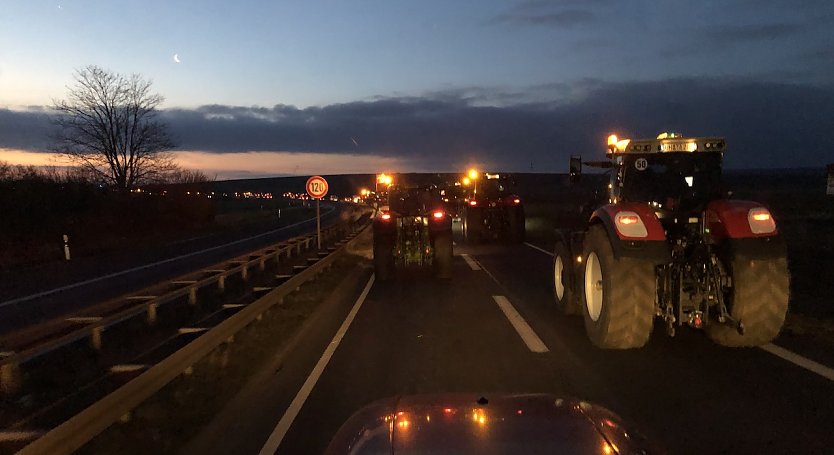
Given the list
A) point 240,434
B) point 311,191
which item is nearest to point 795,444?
point 240,434

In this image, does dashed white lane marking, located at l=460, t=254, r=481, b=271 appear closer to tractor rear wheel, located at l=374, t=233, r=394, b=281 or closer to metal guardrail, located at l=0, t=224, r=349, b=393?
tractor rear wheel, located at l=374, t=233, r=394, b=281

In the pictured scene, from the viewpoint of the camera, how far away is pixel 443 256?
57.2 feet

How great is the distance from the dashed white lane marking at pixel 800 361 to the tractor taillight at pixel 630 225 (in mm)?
2213

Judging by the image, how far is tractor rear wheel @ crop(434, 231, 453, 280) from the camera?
687 inches

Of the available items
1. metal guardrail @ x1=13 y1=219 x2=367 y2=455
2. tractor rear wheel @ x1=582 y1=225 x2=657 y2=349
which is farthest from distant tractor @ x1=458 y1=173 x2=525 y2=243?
metal guardrail @ x1=13 y1=219 x2=367 y2=455

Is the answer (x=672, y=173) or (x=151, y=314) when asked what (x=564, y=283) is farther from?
(x=151, y=314)

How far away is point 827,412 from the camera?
6340mm

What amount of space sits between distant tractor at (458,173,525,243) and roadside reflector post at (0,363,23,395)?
2278cm

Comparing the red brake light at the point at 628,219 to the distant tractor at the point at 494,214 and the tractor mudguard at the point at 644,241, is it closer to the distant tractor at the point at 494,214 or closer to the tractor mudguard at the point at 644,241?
the tractor mudguard at the point at 644,241

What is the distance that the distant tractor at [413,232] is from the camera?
57.7 feet

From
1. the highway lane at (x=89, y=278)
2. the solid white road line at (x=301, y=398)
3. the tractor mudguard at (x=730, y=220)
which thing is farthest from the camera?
the highway lane at (x=89, y=278)

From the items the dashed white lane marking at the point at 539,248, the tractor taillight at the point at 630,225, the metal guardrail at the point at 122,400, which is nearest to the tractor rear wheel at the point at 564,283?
the tractor taillight at the point at 630,225

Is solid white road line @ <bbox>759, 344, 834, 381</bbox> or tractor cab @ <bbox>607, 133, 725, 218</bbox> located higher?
tractor cab @ <bbox>607, 133, 725, 218</bbox>

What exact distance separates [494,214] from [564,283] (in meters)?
18.0
